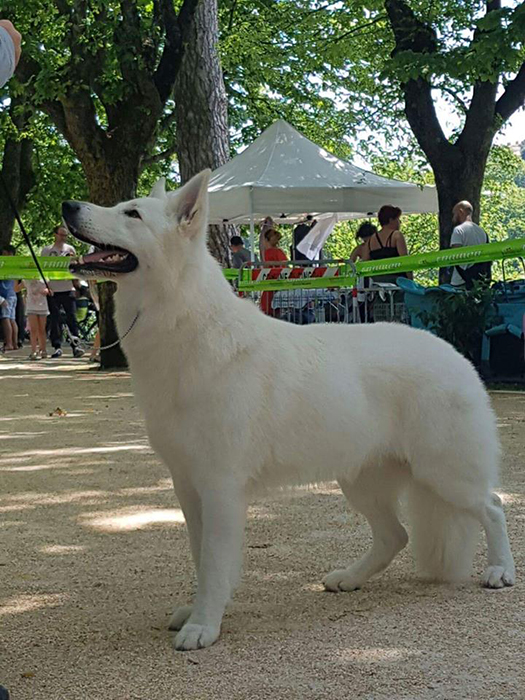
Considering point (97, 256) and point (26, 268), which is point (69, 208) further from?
point (26, 268)

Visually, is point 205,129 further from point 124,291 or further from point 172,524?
point 124,291

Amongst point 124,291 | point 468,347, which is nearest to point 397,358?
point 124,291

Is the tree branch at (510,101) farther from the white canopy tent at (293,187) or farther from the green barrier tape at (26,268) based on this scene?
the green barrier tape at (26,268)

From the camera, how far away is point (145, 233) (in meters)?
4.30

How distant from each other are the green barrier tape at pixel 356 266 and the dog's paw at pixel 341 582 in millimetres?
7562

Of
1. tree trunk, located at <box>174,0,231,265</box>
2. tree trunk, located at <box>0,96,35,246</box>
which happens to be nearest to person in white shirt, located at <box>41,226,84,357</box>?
tree trunk, located at <box>174,0,231,265</box>

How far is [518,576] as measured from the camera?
16.3 feet

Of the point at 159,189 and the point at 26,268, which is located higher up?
the point at 159,189

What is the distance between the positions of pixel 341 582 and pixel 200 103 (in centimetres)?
1376

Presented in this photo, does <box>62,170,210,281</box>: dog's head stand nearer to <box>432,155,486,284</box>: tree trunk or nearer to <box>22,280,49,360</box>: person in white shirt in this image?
<box>432,155,486,284</box>: tree trunk

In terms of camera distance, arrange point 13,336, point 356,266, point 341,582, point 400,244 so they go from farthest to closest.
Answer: point 13,336
point 400,244
point 356,266
point 341,582

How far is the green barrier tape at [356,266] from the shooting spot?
42.7 ft

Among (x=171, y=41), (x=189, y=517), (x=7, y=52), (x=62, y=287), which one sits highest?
(x=171, y=41)

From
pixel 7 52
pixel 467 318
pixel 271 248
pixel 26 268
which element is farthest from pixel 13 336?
pixel 7 52
